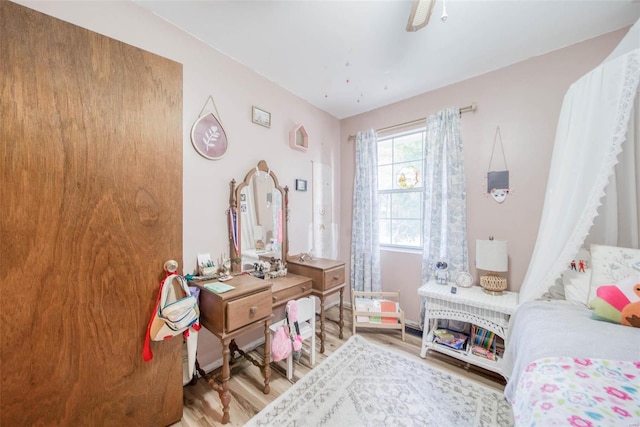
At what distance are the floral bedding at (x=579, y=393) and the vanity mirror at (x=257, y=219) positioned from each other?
6.22 ft

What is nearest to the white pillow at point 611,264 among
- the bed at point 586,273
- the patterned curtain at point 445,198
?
the bed at point 586,273

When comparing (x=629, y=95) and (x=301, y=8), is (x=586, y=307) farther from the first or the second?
(x=301, y=8)

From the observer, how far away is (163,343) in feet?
4.55

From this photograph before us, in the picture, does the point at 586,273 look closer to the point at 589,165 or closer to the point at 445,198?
the point at 589,165

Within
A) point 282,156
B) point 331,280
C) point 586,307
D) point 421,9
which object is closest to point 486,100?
point 421,9

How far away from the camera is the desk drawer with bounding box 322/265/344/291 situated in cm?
224

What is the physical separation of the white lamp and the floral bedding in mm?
1064

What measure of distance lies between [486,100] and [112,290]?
3.19 meters

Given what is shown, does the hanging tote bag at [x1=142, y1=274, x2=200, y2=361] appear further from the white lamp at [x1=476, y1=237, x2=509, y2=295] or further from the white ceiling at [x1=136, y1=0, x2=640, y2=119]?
the white lamp at [x1=476, y1=237, x2=509, y2=295]

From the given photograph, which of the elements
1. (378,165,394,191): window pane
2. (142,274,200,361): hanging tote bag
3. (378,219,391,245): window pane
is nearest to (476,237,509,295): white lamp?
(378,219,391,245): window pane

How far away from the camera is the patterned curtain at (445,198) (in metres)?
2.32

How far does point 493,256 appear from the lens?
6.56 feet

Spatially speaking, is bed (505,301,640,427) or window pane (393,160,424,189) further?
window pane (393,160,424,189)

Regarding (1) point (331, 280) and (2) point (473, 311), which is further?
(1) point (331, 280)
